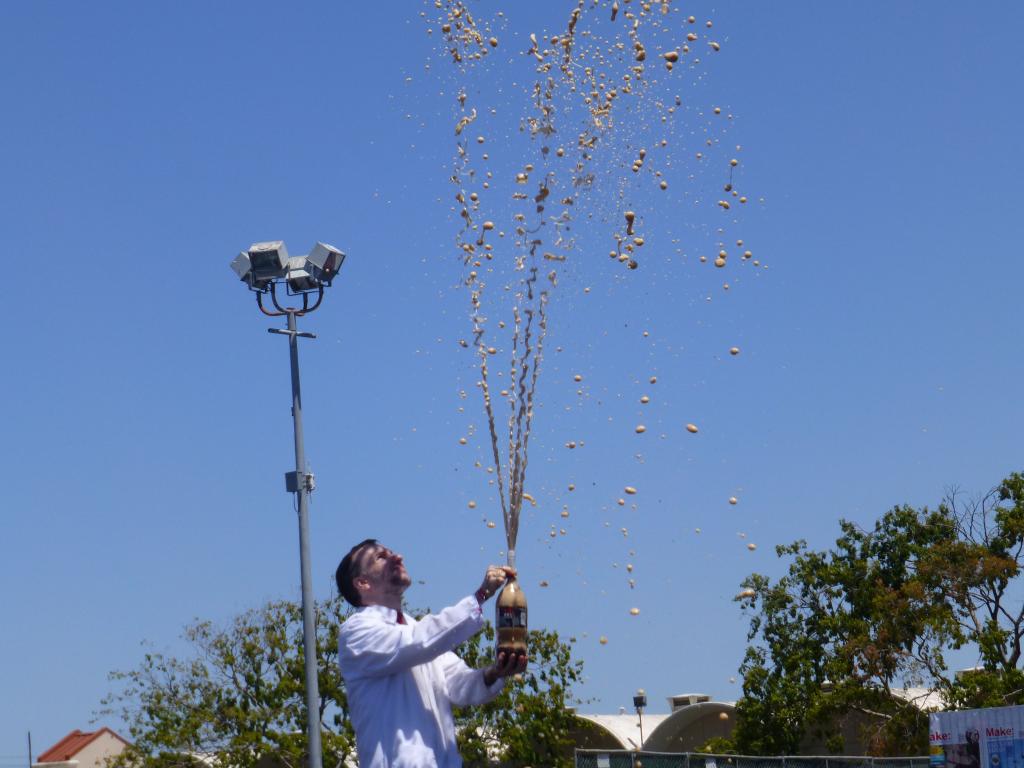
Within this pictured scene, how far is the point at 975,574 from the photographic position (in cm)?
3388

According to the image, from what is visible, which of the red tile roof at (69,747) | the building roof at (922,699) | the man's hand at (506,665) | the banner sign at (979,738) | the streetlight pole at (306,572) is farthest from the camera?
the red tile roof at (69,747)

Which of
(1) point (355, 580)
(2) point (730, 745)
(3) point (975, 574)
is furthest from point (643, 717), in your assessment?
(1) point (355, 580)

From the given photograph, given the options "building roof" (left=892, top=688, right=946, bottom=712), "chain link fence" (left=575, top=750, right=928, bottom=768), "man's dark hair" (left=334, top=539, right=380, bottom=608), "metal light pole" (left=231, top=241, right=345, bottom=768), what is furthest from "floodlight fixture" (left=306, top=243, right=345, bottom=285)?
"building roof" (left=892, top=688, right=946, bottom=712)

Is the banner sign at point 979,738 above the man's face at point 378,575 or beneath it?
beneath

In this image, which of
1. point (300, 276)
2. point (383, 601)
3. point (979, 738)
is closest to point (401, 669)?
point (383, 601)

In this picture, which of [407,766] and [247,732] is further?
[247,732]

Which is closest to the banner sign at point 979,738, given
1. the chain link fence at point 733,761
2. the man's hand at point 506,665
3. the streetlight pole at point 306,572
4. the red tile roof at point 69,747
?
the chain link fence at point 733,761

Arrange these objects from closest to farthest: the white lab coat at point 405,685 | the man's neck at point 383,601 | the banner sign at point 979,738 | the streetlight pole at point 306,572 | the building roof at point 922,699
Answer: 1. the white lab coat at point 405,685
2. the man's neck at point 383,601
3. the streetlight pole at point 306,572
4. the banner sign at point 979,738
5. the building roof at point 922,699

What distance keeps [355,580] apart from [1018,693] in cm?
2937

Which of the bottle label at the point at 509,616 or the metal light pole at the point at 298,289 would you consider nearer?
the bottle label at the point at 509,616

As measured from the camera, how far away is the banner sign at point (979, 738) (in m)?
20.8

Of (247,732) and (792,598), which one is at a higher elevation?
(792,598)

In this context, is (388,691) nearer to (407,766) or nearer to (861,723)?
(407,766)

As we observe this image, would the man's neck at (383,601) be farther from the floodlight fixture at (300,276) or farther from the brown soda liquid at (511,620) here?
the floodlight fixture at (300,276)
